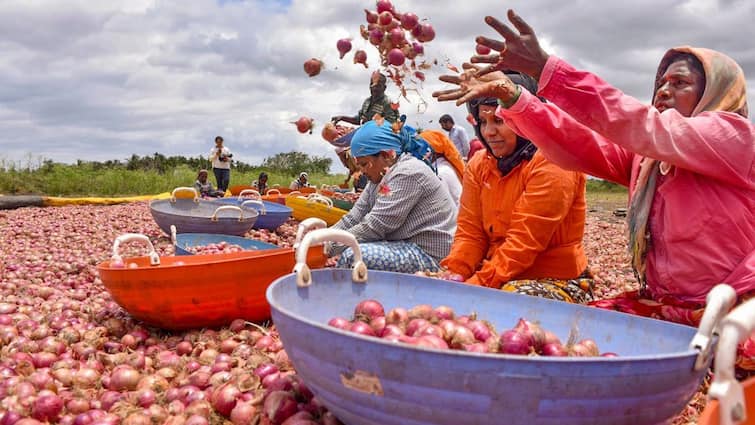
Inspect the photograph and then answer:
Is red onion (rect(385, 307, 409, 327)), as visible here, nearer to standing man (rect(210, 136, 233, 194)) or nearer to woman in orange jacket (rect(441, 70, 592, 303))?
woman in orange jacket (rect(441, 70, 592, 303))

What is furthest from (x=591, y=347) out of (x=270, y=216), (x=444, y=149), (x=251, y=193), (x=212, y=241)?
(x=251, y=193)

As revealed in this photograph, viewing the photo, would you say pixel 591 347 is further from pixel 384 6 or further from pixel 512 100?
pixel 384 6

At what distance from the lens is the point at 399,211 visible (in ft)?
11.6

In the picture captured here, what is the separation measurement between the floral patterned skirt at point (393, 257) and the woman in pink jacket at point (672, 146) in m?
1.28

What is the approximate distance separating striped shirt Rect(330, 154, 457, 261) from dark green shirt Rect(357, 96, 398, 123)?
1.31 meters

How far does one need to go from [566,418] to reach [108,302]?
8.82 feet

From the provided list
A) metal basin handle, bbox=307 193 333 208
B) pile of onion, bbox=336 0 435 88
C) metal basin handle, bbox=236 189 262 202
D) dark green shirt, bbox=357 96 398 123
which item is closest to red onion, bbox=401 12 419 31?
pile of onion, bbox=336 0 435 88

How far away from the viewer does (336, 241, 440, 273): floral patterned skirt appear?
3373 mm

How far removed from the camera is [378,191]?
12.0 ft

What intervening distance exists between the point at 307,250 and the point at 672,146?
4.14 ft

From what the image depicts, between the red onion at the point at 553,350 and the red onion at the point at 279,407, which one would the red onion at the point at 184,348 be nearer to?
the red onion at the point at 279,407

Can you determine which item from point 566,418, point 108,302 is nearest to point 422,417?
point 566,418

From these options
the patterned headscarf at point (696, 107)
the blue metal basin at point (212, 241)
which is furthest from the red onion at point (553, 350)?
the blue metal basin at point (212, 241)

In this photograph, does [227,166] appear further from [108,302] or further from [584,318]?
[584,318]
